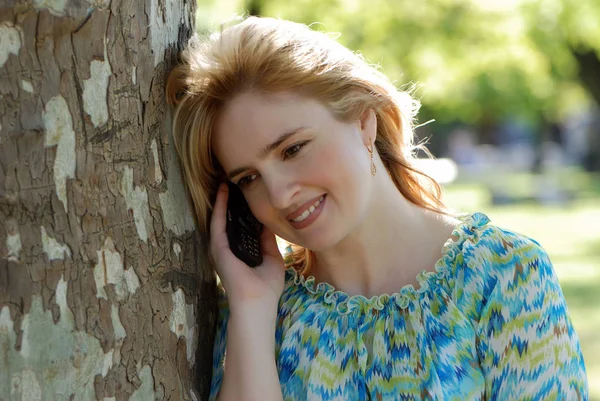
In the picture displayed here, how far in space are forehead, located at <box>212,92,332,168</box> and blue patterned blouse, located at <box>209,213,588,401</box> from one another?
1.74ft

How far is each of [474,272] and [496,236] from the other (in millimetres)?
A: 131

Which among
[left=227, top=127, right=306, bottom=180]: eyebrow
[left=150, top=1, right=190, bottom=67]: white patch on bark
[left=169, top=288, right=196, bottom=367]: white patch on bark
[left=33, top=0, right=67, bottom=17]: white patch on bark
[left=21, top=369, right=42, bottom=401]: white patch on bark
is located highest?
[left=150, top=1, right=190, bottom=67]: white patch on bark

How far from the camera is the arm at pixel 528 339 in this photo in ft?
7.82

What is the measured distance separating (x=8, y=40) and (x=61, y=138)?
25cm

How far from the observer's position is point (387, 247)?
277 centimetres

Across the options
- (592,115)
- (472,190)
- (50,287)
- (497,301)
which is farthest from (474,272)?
(592,115)

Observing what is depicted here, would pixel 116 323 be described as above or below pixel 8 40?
below

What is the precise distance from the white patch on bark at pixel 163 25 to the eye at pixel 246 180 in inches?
18.2

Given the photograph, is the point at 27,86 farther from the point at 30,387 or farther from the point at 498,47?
the point at 498,47

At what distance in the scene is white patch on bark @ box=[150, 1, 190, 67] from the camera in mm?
2291

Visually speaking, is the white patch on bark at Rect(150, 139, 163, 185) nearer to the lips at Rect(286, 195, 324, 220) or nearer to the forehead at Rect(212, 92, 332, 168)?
the forehead at Rect(212, 92, 332, 168)

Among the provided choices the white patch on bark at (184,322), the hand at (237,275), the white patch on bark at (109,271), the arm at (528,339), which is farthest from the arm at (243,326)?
the arm at (528,339)

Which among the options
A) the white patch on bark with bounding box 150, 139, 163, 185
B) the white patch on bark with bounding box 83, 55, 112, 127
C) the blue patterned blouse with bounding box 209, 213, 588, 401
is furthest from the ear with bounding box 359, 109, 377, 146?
the white patch on bark with bounding box 83, 55, 112, 127

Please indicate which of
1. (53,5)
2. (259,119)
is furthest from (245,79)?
(53,5)
